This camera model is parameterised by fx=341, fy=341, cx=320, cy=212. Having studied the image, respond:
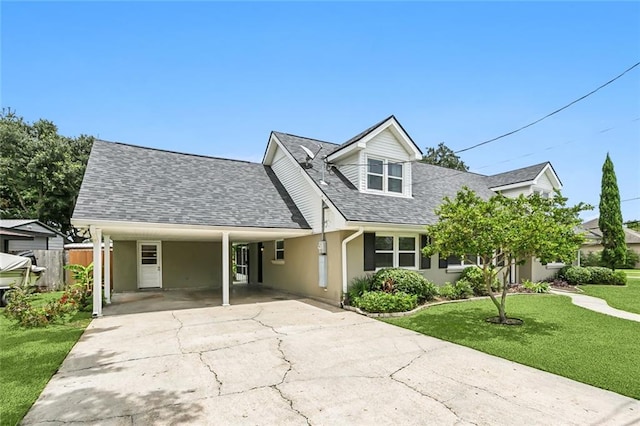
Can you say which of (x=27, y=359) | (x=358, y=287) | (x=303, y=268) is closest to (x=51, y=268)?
(x=303, y=268)

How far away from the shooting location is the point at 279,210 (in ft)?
42.5

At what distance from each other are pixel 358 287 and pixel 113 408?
774cm

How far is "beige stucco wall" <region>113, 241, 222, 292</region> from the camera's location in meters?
15.2

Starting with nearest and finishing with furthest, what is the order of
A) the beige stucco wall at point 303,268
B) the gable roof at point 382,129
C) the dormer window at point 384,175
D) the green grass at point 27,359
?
the green grass at point 27,359 < the beige stucco wall at point 303,268 < the gable roof at point 382,129 < the dormer window at point 384,175

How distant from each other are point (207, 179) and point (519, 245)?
1084cm

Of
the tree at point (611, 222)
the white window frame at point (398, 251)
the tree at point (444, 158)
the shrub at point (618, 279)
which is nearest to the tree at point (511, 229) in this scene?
the white window frame at point (398, 251)

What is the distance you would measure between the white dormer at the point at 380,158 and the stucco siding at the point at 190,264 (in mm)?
7964

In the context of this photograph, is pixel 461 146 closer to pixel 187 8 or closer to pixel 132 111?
pixel 187 8

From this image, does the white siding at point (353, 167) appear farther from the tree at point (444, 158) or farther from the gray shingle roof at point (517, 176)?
the tree at point (444, 158)

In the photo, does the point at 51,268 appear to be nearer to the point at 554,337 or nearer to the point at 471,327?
the point at 471,327

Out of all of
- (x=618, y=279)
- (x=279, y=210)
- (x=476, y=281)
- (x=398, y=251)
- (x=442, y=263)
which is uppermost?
(x=279, y=210)

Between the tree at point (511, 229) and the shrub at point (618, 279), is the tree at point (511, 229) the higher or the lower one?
the higher one

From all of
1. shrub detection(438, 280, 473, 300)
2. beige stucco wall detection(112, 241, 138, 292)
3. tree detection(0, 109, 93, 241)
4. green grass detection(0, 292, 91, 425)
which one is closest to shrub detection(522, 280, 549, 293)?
shrub detection(438, 280, 473, 300)

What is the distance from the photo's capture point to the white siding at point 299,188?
12.3 metres
